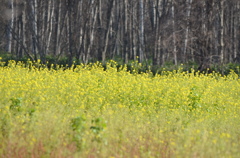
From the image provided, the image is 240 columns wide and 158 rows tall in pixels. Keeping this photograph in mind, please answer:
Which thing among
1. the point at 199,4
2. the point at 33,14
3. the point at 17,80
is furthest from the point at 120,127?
the point at 33,14

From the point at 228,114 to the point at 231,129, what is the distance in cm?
167

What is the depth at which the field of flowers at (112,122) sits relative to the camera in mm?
5191

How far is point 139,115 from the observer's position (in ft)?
25.7

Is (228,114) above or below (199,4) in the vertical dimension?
below

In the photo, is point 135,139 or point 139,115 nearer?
point 135,139

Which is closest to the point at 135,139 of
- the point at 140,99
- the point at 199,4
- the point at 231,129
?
the point at 231,129

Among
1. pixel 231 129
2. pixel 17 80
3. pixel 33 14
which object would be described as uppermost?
pixel 33 14

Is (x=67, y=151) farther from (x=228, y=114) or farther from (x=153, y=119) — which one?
(x=228, y=114)

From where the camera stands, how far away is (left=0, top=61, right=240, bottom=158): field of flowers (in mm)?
5191

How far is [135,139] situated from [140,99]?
334 centimetres

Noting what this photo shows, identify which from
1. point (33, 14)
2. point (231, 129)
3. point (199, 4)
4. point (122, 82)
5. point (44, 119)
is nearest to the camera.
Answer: point (44, 119)

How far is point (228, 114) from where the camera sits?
28.7 ft

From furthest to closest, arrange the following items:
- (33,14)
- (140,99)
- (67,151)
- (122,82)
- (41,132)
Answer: (33,14), (122,82), (140,99), (41,132), (67,151)

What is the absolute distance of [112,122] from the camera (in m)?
6.30
